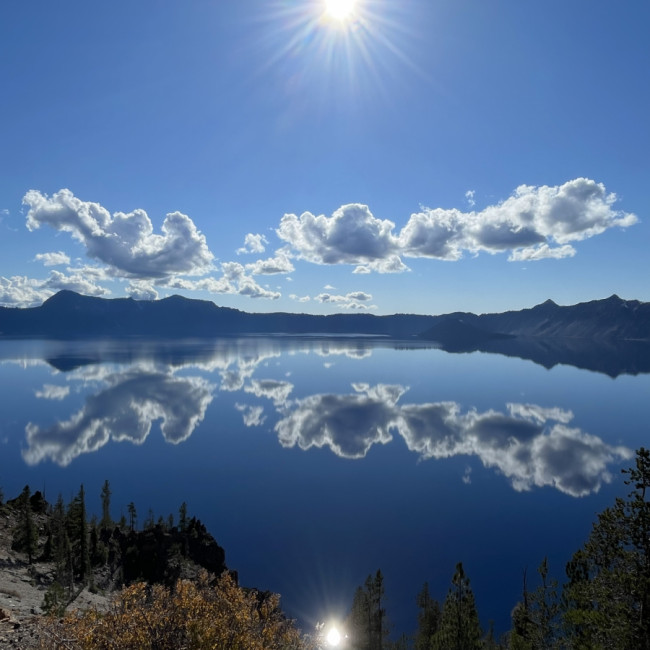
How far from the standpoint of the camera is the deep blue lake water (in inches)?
2328

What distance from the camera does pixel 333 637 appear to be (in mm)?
45688

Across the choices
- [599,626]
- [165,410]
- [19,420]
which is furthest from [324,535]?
[19,420]

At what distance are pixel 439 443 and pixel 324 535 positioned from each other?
58.2 m

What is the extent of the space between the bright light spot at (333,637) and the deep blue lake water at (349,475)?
324 centimetres

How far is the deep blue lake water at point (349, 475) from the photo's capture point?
194 feet

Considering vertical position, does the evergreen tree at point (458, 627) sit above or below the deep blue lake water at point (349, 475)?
above

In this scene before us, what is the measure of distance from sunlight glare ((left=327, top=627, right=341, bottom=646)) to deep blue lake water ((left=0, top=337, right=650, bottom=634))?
10.6 feet

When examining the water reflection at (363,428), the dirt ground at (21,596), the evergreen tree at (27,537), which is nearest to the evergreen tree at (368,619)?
the dirt ground at (21,596)

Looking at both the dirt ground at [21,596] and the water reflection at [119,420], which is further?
the water reflection at [119,420]

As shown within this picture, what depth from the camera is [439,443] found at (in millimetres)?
115312

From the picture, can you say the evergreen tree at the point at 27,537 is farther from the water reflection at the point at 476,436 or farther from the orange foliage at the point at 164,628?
the water reflection at the point at 476,436

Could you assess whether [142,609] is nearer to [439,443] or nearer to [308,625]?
[308,625]

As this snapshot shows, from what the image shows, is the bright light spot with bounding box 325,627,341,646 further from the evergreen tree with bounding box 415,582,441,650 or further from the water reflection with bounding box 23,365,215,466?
the water reflection with bounding box 23,365,215,466

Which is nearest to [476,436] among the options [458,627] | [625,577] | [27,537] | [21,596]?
[458,627]
